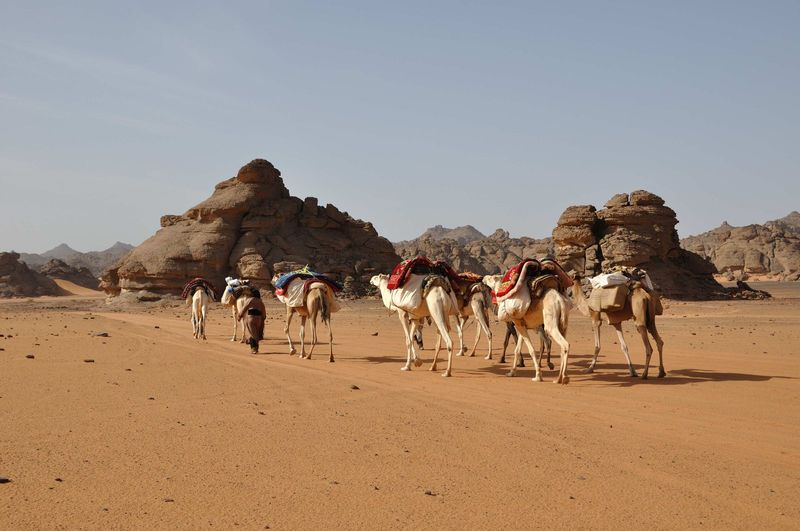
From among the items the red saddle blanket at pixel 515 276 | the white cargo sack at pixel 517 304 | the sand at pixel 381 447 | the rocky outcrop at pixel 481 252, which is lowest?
the sand at pixel 381 447

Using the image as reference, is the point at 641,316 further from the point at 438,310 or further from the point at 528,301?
the point at 438,310

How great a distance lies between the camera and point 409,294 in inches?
538

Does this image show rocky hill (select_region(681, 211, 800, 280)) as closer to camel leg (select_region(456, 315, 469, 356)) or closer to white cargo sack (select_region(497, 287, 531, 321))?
camel leg (select_region(456, 315, 469, 356))

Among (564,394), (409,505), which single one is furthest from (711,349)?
(409,505)

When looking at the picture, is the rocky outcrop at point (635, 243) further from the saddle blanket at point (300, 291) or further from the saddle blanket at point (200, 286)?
the saddle blanket at point (300, 291)

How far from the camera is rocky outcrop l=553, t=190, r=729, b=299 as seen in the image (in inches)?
1625

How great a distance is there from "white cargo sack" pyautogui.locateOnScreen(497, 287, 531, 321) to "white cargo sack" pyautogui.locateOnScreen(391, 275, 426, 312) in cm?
199

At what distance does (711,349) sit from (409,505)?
1578 centimetres

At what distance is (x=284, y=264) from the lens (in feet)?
144

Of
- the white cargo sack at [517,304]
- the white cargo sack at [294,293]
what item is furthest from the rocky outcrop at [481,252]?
the white cargo sack at [517,304]

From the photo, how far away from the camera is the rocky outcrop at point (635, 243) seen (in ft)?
135

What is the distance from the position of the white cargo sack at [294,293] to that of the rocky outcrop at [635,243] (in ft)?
93.8

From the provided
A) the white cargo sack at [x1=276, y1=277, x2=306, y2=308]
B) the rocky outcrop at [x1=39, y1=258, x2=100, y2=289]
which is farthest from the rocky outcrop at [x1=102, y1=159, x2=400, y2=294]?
the rocky outcrop at [x1=39, y1=258, x2=100, y2=289]

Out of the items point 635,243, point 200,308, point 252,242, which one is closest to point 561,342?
point 200,308
